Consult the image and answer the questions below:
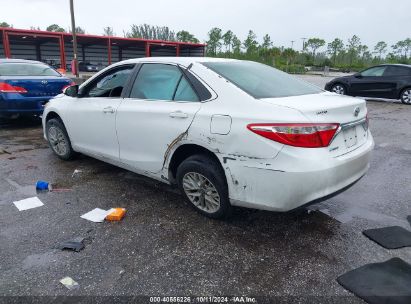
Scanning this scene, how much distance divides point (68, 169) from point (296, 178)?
11.3 feet

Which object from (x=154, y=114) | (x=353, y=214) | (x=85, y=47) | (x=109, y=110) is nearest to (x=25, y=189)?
(x=109, y=110)

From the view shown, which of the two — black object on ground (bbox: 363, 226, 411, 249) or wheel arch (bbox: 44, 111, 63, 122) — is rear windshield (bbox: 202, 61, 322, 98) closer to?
black object on ground (bbox: 363, 226, 411, 249)

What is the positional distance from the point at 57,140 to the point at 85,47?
39.3 m

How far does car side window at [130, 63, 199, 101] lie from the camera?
10.7 ft

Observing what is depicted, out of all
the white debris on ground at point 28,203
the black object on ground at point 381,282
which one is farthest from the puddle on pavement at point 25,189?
the black object on ground at point 381,282

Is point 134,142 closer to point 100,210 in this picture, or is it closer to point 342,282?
point 100,210

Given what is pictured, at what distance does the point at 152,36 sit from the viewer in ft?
228

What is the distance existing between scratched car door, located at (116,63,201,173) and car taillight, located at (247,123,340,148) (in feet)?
2.49

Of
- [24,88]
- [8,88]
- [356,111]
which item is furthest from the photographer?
[24,88]

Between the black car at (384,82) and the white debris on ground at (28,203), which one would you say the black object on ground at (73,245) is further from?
the black car at (384,82)

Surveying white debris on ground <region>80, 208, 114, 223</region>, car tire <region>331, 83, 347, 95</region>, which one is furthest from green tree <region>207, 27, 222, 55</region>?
white debris on ground <region>80, 208, 114, 223</region>

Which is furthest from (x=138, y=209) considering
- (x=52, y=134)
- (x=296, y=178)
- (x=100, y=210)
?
(x=52, y=134)

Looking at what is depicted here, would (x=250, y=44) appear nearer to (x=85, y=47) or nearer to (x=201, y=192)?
(x=85, y=47)

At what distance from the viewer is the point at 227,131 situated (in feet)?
9.10
